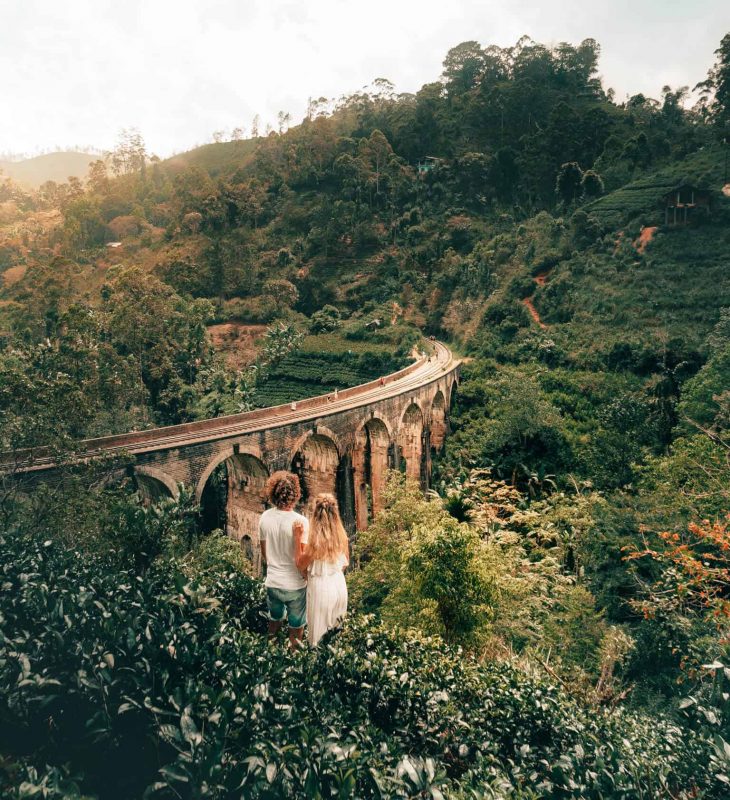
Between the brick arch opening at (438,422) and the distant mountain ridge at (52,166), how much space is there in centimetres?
17992

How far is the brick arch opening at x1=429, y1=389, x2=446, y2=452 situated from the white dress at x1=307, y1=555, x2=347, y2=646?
2551 centimetres

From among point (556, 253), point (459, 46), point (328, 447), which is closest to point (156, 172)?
point (459, 46)

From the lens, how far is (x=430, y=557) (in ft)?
34.6

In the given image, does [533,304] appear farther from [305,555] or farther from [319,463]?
[305,555]

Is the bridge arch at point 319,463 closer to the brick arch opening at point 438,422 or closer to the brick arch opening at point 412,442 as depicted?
the brick arch opening at point 412,442

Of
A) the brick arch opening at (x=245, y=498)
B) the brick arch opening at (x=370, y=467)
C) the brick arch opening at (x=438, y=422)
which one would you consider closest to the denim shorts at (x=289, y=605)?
the brick arch opening at (x=245, y=498)

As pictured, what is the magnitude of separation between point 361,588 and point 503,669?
875 centimetres

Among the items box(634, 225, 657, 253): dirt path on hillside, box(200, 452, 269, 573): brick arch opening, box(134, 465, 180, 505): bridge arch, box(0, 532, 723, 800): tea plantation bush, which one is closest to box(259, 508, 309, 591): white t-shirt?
box(0, 532, 723, 800): tea plantation bush

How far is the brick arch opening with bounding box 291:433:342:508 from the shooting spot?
20.6 m

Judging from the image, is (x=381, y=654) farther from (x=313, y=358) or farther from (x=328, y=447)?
(x=313, y=358)

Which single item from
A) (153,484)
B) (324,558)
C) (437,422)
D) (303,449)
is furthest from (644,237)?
(324,558)

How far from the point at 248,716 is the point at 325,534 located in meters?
1.59

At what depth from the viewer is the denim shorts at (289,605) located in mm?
5152

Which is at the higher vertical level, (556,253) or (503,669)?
(556,253)
